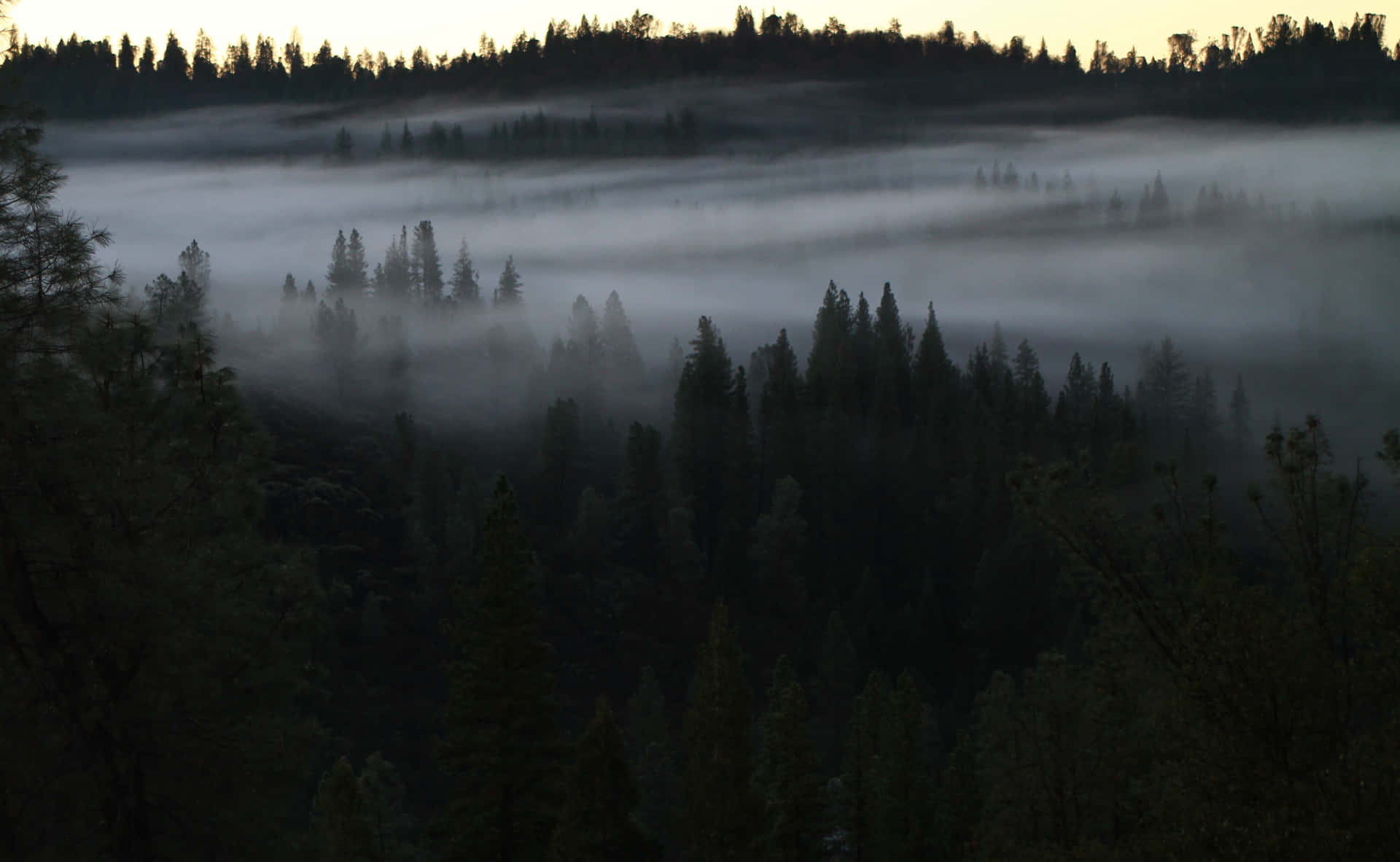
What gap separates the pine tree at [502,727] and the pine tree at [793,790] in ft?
33.1

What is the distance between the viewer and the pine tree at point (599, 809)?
83.3 feet

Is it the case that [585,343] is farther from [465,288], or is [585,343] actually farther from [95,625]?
[95,625]

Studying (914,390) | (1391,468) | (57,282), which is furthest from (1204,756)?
(914,390)

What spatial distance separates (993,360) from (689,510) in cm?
8090

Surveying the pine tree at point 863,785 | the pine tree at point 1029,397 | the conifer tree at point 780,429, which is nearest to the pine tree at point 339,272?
the conifer tree at point 780,429

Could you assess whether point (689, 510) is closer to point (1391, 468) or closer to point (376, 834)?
point (376, 834)

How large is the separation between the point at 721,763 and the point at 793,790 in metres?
2.50

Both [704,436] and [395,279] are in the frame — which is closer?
[704,436]

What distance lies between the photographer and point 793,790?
1380 inches

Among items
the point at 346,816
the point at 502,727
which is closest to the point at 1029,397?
the point at 346,816

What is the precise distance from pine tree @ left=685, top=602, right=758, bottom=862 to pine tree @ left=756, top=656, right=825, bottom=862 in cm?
102

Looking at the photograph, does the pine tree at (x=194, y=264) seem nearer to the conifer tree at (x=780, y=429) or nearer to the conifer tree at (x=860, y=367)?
the conifer tree at (x=780, y=429)

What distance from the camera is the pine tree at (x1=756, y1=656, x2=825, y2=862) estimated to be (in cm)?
3491

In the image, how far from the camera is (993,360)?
568 ft
